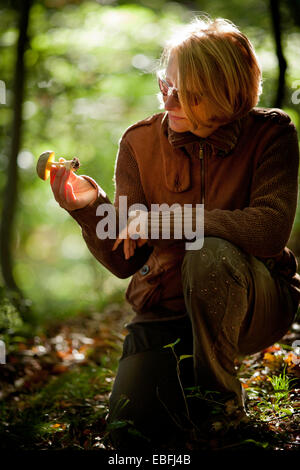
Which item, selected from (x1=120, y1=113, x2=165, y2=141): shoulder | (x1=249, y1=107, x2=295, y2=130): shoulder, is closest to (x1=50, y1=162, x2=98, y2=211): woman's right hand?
(x1=120, y1=113, x2=165, y2=141): shoulder

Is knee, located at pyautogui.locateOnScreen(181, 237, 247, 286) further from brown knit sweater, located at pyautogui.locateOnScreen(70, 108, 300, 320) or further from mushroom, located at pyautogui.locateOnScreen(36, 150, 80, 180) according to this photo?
mushroom, located at pyautogui.locateOnScreen(36, 150, 80, 180)

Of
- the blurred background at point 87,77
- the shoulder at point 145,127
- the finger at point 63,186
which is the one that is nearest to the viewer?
the finger at point 63,186

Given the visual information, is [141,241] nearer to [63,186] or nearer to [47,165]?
[63,186]

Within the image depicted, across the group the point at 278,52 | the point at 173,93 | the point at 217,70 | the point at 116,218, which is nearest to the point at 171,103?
the point at 173,93

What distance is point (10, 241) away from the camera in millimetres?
5215

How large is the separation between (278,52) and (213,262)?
10.4ft

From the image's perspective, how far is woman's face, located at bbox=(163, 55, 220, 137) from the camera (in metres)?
2.18

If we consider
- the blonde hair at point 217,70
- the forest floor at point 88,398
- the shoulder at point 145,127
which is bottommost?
the forest floor at point 88,398

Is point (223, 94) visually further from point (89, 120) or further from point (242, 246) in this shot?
point (89, 120)

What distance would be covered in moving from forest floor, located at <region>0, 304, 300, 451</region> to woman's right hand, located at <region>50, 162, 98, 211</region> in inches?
36.4

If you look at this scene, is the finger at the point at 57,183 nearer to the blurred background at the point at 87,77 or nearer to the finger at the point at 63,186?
the finger at the point at 63,186

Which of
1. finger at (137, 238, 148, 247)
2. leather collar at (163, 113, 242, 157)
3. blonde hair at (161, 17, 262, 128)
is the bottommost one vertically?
finger at (137, 238, 148, 247)

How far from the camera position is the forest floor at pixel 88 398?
6.20 ft

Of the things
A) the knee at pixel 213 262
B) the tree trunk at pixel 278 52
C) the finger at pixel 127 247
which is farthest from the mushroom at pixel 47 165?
the tree trunk at pixel 278 52
